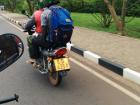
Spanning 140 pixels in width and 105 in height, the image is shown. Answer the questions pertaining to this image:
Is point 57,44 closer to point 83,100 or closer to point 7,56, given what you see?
point 83,100

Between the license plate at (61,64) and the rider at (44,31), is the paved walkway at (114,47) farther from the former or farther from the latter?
the rider at (44,31)

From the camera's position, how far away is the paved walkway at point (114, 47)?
9223 millimetres

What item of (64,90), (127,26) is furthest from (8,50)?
(127,26)

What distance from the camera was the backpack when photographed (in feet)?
23.7

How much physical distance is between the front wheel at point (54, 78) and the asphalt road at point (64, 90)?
0.09m

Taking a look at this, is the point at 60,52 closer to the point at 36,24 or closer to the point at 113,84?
the point at 36,24

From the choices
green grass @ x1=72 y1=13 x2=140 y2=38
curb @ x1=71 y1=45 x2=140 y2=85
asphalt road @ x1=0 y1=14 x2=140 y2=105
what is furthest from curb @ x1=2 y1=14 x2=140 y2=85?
green grass @ x1=72 y1=13 x2=140 y2=38

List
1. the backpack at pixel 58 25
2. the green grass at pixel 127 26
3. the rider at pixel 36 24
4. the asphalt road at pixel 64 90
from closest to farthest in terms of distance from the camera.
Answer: the asphalt road at pixel 64 90 < the backpack at pixel 58 25 < the rider at pixel 36 24 < the green grass at pixel 127 26

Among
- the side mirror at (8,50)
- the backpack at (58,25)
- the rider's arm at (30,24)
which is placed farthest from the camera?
the rider's arm at (30,24)

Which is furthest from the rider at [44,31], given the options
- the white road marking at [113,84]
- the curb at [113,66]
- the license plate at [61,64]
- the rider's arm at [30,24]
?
the curb at [113,66]

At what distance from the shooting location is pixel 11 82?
7.71 meters

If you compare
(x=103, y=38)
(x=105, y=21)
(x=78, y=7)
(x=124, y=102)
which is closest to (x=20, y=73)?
(x=124, y=102)

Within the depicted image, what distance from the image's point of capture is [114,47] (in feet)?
37.3

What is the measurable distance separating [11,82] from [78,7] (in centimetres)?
3511
